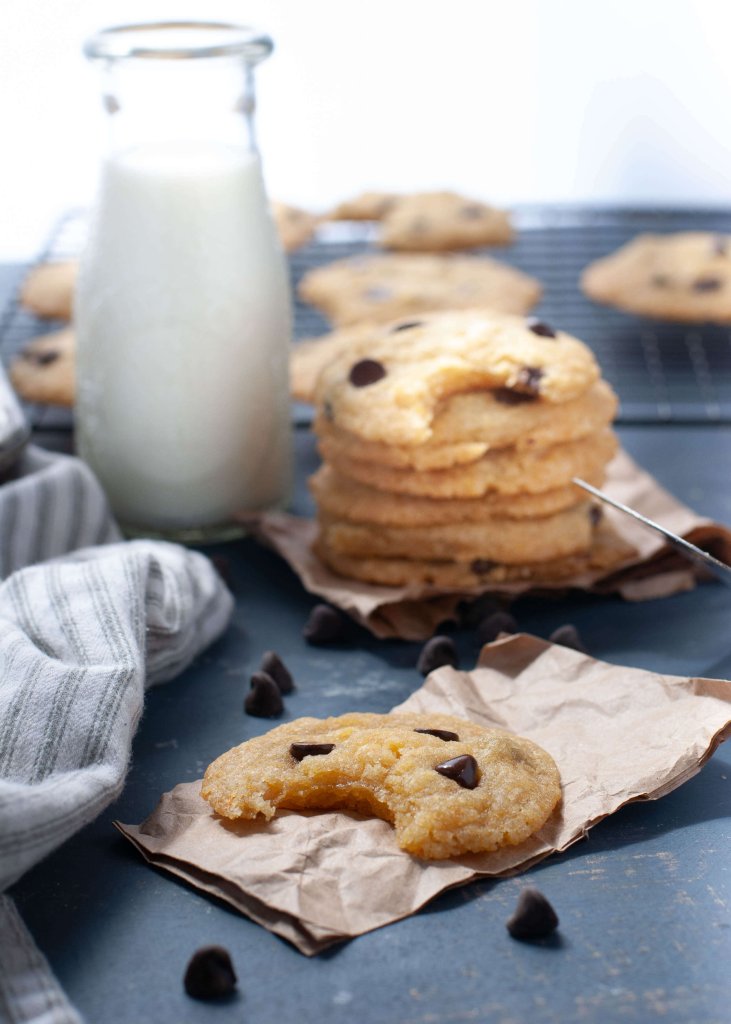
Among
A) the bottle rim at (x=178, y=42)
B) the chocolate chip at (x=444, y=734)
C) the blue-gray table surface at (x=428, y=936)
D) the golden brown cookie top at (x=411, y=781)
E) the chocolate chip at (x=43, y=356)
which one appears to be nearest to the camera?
the blue-gray table surface at (x=428, y=936)

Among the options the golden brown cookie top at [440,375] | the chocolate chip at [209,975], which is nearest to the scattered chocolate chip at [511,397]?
the golden brown cookie top at [440,375]

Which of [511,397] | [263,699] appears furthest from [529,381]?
[263,699]

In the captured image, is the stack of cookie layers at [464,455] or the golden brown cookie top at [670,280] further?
the golden brown cookie top at [670,280]

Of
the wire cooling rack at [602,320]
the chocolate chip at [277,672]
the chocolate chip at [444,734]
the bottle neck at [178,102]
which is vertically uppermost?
the bottle neck at [178,102]

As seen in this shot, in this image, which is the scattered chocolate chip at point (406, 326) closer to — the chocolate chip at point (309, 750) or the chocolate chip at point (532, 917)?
the chocolate chip at point (309, 750)

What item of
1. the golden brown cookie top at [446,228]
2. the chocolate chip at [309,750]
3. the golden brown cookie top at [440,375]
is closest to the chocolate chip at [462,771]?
the chocolate chip at [309,750]

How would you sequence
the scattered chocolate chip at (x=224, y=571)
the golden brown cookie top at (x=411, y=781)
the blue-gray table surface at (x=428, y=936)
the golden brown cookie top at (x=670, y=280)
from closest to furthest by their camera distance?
the blue-gray table surface at (x=428, y=936), the golden brown cookie top at (x=411, y=781), the scattered chocolate chip at (x=224, y=571), the golden brown cookie top at (x=670, y=280)

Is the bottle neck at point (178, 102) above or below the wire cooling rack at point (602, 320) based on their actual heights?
above
